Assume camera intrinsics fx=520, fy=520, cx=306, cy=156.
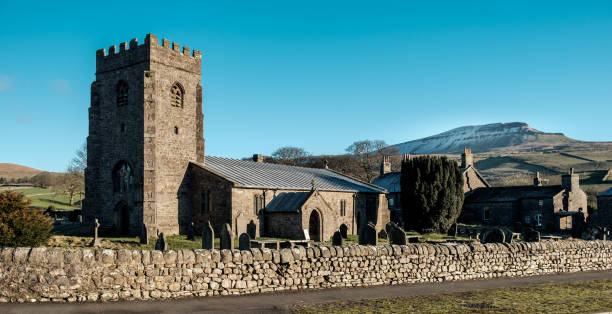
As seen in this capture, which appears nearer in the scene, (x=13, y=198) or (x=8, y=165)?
(x=13, y=198)

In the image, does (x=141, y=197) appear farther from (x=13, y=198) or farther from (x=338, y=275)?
(x=338, y=275)

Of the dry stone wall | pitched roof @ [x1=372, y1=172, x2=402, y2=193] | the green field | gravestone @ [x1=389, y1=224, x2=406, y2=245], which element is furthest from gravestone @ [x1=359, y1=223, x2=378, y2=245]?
the green field

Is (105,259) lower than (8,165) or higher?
lower

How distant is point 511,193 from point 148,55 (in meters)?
38.5

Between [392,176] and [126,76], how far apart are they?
3364 cm

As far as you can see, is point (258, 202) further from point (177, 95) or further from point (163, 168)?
point (177, 95)

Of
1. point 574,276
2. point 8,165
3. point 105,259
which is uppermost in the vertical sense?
point 8,165

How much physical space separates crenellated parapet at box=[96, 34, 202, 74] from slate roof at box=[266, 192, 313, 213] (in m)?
10.5

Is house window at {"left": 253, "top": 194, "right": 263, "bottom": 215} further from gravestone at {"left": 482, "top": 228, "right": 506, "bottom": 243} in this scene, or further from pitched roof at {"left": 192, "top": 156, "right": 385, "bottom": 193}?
gravestone at {"left": 482, "top": 228, "right": 506, "bottom": 243}

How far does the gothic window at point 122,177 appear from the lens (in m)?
33.2

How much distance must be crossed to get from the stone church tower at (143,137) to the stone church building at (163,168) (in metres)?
0.06

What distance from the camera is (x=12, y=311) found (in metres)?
9.73

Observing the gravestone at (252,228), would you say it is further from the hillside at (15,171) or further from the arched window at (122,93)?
the hillside at (15,171)

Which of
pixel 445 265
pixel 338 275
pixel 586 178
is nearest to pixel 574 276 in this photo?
pixel 445 265
